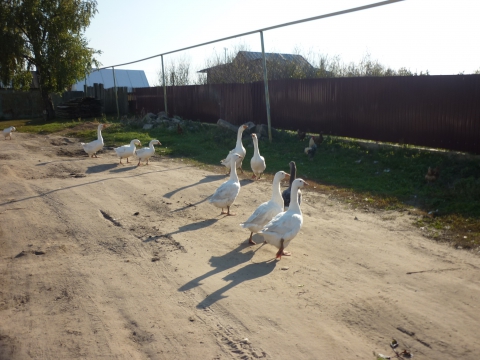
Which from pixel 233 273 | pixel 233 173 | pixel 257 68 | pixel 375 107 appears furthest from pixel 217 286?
pixel 257 68

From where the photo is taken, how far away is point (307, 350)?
3914mm

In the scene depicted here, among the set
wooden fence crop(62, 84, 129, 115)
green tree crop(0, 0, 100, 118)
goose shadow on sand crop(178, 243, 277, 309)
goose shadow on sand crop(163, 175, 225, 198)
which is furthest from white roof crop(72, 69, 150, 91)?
goose shadow on sand crop(178, 243, 277, 309)

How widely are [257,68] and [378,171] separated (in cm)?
1489

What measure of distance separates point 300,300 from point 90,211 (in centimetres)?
478

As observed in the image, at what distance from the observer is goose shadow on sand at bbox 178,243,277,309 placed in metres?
4.97

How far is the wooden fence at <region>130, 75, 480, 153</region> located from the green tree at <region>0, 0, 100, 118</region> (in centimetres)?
1212

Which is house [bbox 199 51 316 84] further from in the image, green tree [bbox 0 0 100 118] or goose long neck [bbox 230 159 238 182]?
goose long neck [bbox 230 159 238 182]

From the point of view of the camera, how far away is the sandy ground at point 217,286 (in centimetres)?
409

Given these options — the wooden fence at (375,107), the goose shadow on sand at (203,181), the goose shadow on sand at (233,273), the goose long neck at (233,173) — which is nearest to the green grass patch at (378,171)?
the wooden fence at (375,107)

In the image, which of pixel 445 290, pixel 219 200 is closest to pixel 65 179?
pixel 219 200

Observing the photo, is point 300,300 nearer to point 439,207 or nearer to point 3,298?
point 3,298

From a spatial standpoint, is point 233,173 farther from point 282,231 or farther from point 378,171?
point 378,171

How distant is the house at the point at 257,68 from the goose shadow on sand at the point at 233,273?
16.5 meters

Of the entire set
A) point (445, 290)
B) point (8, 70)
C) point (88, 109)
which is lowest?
point (445, 290)
